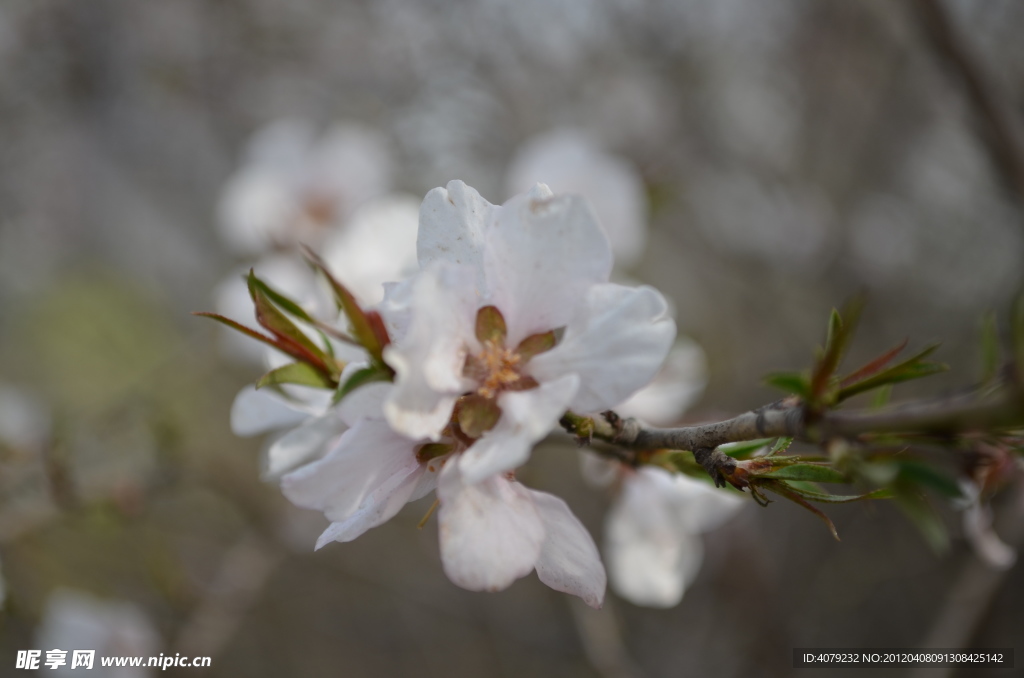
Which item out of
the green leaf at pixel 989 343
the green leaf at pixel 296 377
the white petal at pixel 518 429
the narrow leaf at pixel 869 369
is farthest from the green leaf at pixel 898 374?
the green leaf at pixel 296 377

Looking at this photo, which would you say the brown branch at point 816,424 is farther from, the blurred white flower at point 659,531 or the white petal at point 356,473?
the blurred white flower at point 659,531

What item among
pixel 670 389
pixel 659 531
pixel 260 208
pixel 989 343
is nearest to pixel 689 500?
pixel 659 531

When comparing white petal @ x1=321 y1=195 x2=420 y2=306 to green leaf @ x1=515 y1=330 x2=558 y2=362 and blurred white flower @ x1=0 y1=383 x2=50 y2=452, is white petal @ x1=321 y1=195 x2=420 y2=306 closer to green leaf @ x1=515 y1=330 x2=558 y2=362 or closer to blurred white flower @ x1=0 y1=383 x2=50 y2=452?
green leaf @ x1=515 y1=330 x2=558 y2=362

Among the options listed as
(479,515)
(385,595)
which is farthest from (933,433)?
(385,595)

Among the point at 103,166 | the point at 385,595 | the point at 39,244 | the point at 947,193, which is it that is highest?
the point at 103,166

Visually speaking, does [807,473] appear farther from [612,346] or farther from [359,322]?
[359,322]

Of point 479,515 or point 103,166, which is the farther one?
point 103,166

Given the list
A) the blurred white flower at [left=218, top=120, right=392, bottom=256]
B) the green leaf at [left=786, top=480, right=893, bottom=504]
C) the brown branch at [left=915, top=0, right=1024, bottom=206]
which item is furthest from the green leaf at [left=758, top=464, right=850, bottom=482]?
the blurred white flower at [left=218, top=120, right=392, bottom=256]

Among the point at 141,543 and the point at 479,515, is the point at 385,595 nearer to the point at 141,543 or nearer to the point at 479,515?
the point at 141,543
